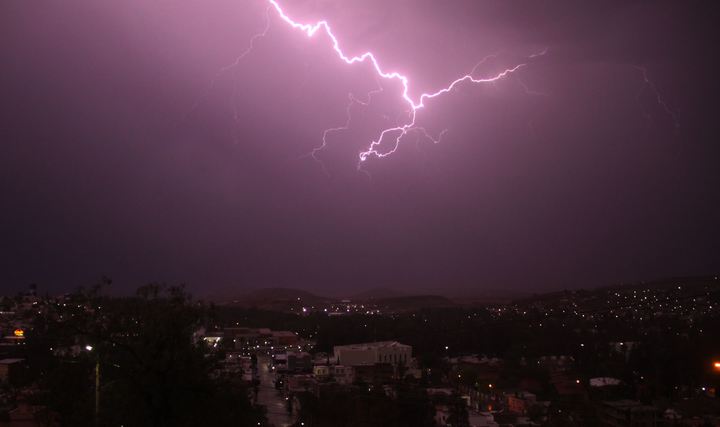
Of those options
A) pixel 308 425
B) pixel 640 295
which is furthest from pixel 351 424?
pixel 640 295

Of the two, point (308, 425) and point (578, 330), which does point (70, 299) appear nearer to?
point (308, 425)

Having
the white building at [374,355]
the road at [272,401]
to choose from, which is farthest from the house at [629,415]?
the white building at [374,355]

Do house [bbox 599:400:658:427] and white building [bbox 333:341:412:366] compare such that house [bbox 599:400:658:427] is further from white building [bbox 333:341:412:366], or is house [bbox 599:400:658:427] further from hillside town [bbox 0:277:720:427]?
white building [bbox 333:341:412:366]

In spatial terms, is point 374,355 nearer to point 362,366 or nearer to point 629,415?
point 362,366

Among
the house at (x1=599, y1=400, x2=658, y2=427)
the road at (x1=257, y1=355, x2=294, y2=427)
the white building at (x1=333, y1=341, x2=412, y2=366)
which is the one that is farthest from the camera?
the white building at (x1=333, y1=341, x2=412, y2=366)

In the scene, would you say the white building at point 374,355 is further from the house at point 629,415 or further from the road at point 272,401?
the house at point 629,415

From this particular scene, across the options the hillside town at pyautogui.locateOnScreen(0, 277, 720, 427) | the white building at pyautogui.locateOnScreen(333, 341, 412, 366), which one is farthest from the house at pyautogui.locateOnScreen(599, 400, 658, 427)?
the white building at pyautogui.locateOnScreen(333, 341, 412, 366)

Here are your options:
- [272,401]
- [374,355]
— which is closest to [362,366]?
[374,355]
